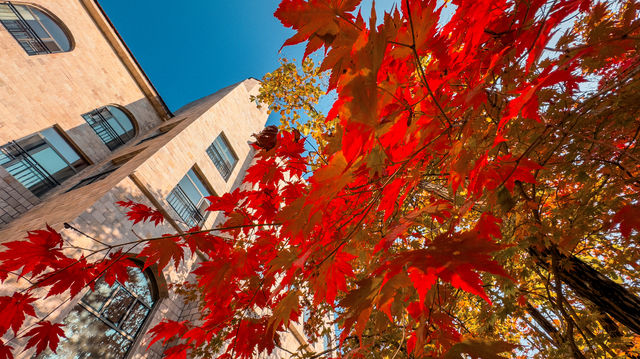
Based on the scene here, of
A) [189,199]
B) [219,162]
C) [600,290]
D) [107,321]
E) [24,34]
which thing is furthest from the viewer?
[219,162]

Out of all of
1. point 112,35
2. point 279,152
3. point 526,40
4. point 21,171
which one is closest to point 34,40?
point 112,35

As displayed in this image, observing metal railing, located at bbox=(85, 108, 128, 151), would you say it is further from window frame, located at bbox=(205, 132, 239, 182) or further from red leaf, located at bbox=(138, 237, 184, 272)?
red leaf, located at bbox=(138, 237, 184, 272)

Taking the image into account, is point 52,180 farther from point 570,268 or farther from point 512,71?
point 570,268

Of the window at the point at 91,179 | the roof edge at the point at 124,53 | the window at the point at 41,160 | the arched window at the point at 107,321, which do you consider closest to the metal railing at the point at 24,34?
the window at the point at 41,160

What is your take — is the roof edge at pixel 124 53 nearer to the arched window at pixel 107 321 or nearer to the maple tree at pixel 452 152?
the arched window at pixel 107 321

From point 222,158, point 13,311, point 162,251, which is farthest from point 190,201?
point 162,251

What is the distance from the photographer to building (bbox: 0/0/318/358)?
4.75 meters

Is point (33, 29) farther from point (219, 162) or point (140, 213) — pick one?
point (140, 213)

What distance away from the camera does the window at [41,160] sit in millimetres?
5441

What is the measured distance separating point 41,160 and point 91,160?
1.47 metres

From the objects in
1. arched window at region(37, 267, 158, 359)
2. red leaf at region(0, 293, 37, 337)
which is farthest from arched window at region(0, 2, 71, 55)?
red leaf at region(0, 293, 37, 337)

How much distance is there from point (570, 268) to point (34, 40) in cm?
1181

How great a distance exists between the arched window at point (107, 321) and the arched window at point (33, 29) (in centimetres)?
681

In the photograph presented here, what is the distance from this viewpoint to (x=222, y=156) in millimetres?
10180
